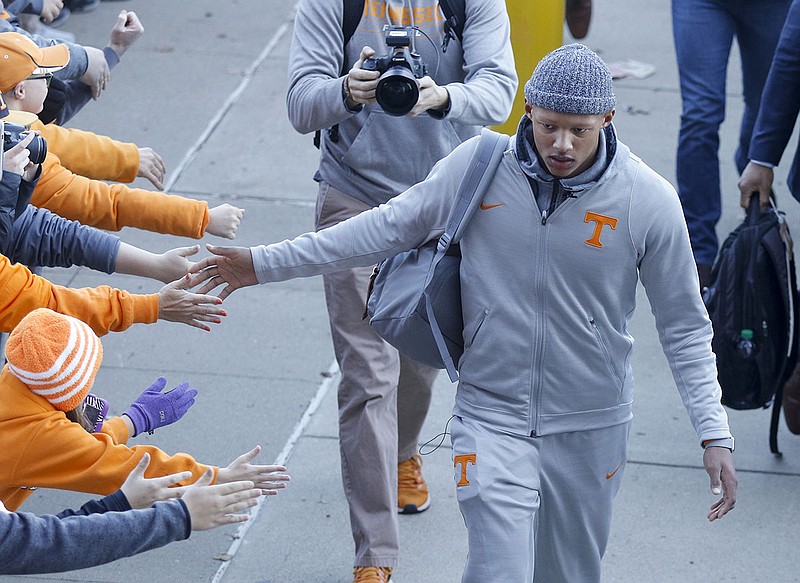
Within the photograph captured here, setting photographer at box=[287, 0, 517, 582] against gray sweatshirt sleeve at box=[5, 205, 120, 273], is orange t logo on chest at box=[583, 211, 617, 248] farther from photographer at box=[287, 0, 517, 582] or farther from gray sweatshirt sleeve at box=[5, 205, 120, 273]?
gray sweatshirt sleeve at box=[5, 205, 120, 273]

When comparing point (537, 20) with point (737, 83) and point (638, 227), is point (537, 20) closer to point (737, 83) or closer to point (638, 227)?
point (638, 227)

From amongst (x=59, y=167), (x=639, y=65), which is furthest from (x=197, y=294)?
(x=639, y=65)

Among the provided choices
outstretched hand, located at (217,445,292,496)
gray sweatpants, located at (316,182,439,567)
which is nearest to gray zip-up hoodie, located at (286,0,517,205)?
gray sweatpants, located at (316,182,439,567)

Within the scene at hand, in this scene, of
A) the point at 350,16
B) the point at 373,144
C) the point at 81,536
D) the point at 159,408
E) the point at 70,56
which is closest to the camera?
the point at 81,536

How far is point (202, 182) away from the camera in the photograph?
7613 millimetres

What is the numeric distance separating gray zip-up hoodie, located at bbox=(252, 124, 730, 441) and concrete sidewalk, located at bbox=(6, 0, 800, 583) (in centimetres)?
126

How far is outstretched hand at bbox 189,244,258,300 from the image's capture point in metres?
3.71

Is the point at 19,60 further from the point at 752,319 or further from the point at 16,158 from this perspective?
the point at 752,319

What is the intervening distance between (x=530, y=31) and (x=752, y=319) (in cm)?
199

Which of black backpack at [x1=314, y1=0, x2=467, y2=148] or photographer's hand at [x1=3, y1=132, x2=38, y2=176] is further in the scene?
black backpack at [x1=314, y1=0, x2=467, y2=148]

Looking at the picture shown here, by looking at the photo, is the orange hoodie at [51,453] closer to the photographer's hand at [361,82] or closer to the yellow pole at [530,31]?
the photographer's hand at [361,82]

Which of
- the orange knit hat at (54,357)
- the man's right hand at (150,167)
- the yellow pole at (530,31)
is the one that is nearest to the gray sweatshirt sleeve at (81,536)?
the orange knit hat at (54,357)

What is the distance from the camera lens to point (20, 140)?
146 inches

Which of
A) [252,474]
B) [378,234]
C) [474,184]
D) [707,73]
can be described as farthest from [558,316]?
[707,73]
